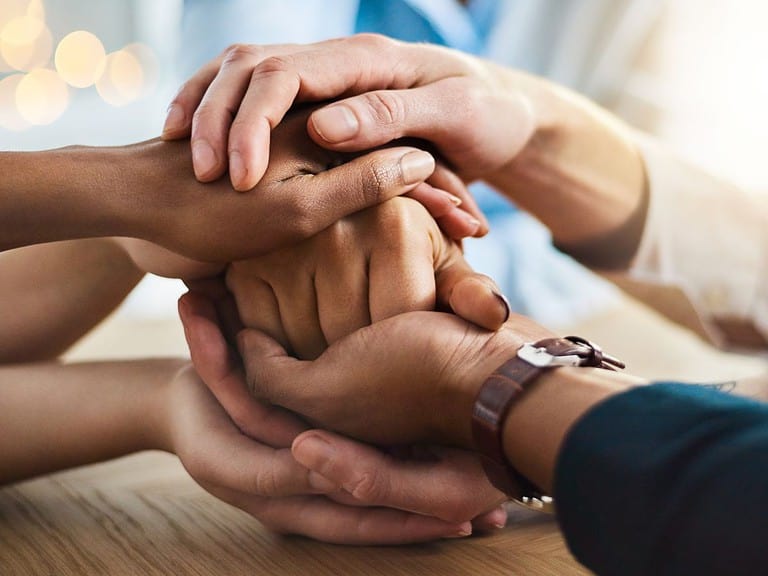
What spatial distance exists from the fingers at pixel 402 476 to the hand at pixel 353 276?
10 cm

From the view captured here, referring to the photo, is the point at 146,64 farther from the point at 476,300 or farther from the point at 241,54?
the point at 476,300

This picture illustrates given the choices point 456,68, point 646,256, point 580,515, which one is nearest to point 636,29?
point 646,256

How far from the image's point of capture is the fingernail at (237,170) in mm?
582

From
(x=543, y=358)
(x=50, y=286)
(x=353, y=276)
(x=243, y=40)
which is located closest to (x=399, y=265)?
(x=353, y=276)

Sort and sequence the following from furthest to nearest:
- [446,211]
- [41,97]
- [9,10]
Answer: [41,97] → [9,10] → [446,211]

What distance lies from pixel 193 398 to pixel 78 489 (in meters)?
0.16

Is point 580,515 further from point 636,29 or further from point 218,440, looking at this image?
point 636,29

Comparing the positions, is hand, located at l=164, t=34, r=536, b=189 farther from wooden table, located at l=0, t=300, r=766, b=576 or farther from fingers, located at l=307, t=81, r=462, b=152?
wooden table, located at l=0, t=300, r=766, b=576

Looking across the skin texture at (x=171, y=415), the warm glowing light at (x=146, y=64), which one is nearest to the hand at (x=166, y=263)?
the skin texture at (x=171, y=415)

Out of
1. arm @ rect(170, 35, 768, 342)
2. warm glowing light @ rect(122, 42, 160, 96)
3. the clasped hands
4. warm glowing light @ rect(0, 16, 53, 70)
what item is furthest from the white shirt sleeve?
warm glowing light @ rect(0, 16, 53, 70)

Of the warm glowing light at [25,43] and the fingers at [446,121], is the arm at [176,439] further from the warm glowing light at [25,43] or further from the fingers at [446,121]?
the warm glowing light at [25,43]

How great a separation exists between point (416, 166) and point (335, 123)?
0.22ft

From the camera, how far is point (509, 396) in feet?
1.70

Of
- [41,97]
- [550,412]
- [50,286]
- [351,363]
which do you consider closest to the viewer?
[550,412]
